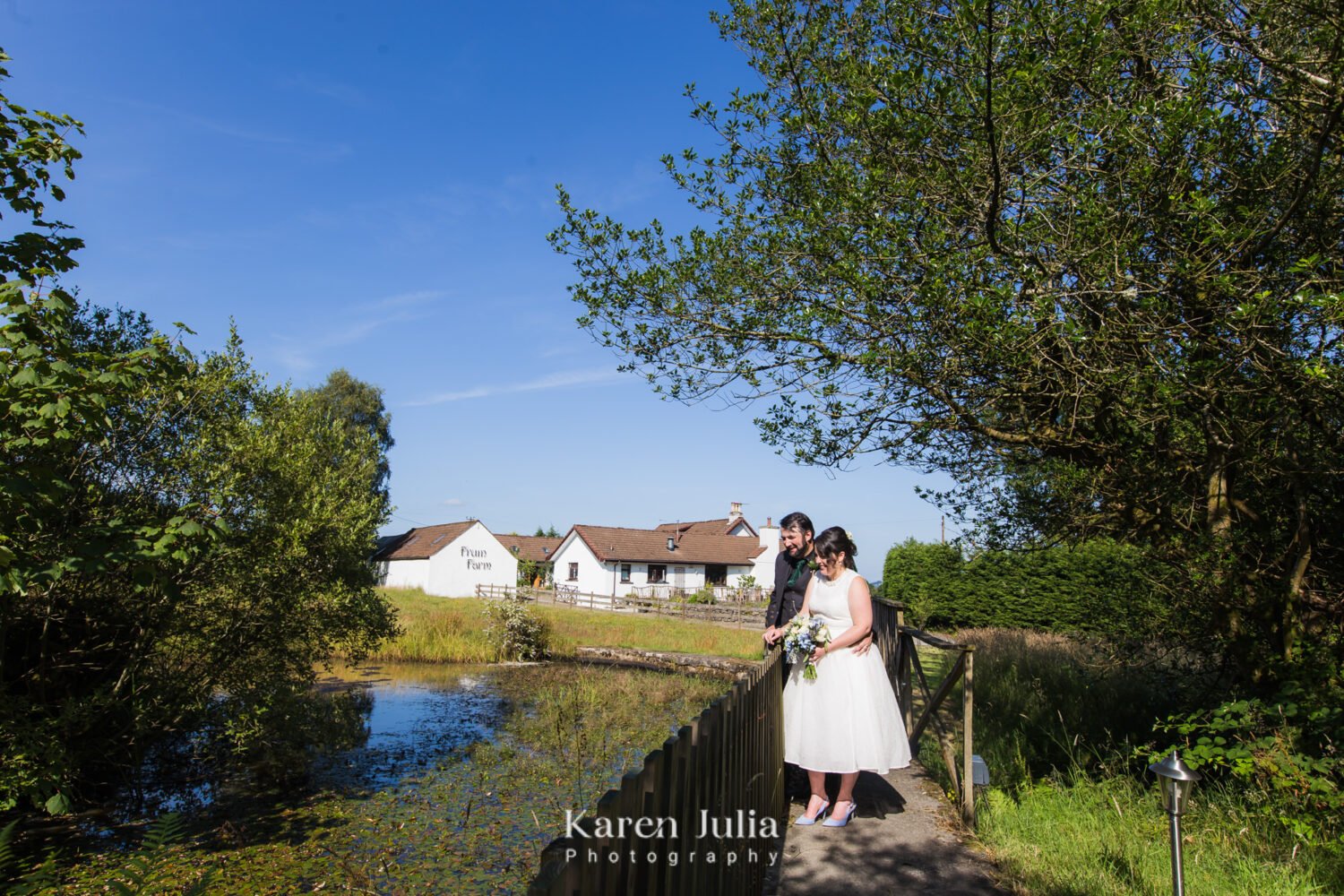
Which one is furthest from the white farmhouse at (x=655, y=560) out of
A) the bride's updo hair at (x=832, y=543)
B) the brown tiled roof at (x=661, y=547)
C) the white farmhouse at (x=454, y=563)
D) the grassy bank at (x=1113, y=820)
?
the bride's updo hair at (x=832, y=543)

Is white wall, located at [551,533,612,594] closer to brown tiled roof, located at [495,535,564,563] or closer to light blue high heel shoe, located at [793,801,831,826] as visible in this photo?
brown tiled roof, located at [495,535,564,563]

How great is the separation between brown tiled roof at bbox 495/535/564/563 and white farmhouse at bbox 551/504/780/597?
8358 mm

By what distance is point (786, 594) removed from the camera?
19.5 feet

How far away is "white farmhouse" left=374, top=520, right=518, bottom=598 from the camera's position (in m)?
50.9

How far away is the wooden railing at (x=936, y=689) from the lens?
5324 mm

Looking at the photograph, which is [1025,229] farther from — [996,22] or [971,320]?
[996,22]

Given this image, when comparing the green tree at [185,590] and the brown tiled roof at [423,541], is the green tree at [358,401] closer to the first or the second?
the brown tiled roof at [423,541]

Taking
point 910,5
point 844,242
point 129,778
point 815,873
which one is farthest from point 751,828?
point 129,778

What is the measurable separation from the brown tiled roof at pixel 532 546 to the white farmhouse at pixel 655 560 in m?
8.36

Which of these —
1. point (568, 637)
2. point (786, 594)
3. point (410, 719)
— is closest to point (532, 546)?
point (568, 637)

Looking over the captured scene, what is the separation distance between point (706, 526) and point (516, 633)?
38.9m

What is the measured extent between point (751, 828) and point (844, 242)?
3.87 m

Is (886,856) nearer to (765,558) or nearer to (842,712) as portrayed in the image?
(842,712)

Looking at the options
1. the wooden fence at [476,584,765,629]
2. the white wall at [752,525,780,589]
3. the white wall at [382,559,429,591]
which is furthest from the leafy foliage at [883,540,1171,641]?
the white wall at [382,559,429,591]
